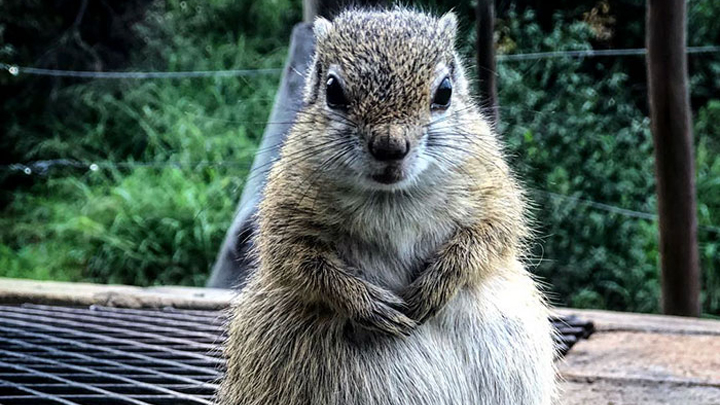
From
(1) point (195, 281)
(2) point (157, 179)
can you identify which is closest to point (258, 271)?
(1) point (195, 281)

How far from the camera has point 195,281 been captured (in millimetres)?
6852

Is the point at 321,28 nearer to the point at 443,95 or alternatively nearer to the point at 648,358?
the point at 443,95

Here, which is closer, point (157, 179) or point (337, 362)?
point (337, 362)

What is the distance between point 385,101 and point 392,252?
339mm

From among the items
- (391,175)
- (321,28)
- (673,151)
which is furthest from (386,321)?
(673,151)

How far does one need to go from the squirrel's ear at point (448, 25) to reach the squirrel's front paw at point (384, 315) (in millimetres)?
675

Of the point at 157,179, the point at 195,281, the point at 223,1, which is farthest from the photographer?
the point at 223,1

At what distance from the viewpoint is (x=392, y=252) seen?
1.87 metres

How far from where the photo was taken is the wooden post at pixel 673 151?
3.90 metres

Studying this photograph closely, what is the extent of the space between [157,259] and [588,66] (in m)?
3.69

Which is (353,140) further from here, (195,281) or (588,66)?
(195,281)

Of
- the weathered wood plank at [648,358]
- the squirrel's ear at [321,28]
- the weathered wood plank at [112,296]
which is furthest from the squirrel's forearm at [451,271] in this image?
the weathered wood plank at [112,296]

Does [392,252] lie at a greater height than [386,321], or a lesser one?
greater

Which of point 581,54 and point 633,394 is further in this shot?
point 581,54
